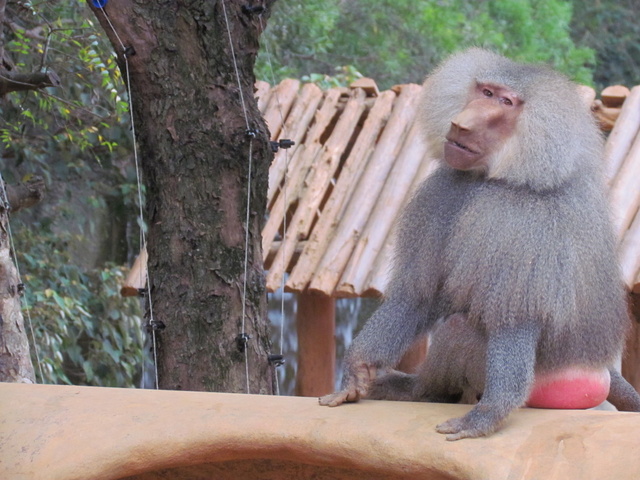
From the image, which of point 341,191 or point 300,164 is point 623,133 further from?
point 300,164

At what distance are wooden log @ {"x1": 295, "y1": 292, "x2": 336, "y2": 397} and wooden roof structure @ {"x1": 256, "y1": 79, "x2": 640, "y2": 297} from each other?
0.38 meters

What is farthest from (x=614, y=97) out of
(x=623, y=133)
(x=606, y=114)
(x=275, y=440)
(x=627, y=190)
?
(x=275, y=440)

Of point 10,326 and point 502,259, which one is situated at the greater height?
point 502,259

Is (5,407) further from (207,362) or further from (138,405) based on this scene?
(207,362)

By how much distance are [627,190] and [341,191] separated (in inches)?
51.5

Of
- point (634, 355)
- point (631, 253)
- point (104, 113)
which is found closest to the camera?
point (631, 253)

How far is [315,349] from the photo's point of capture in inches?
189

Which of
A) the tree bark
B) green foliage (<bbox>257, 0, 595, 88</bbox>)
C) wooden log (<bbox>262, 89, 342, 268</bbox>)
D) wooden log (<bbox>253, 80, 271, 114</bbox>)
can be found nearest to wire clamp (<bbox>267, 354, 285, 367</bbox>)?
the tree bark

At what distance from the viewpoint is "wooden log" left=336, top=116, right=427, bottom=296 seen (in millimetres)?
4078

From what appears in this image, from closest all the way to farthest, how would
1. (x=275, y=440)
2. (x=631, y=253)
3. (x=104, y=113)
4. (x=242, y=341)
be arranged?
(x=275, y=440), (x=242, y=341), (x=631, y=253), (x=104, y=113)

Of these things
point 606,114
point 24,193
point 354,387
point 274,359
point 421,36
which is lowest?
point 274,359

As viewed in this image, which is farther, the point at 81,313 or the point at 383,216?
the point at 81,313

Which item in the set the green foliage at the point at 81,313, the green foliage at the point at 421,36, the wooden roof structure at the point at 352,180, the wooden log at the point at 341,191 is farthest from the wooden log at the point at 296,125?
the green foliage at the point at 421,36

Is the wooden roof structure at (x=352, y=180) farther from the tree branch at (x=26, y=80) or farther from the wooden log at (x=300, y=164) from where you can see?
the tree branch at (x=26, y=80)
